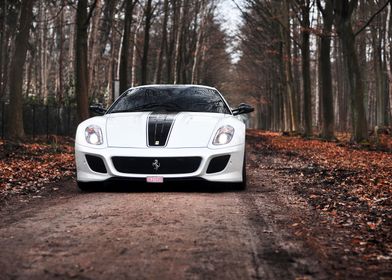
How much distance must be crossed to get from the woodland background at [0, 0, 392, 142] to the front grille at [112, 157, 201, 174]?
1114cm

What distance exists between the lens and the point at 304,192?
6.85m

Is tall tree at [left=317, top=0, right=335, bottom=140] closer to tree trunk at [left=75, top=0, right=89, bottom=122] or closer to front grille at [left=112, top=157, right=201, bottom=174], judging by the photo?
tree trunk at [left=75, top=0, right=89, bottom=122]

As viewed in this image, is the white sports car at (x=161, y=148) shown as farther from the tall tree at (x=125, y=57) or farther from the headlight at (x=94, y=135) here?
the tall tree at (x=125, y=57)

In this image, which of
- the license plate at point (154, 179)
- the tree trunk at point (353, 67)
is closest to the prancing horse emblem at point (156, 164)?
the license plate at point (154, 179)

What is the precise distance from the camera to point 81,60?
16875 millimetres

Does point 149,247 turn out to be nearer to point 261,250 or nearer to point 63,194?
point 261,250

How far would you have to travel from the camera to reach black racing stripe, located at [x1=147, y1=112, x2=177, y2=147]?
632cm

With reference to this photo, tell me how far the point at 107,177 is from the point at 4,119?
569 inches

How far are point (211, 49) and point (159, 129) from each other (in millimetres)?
43319

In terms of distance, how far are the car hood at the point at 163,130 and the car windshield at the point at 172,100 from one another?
63 cm

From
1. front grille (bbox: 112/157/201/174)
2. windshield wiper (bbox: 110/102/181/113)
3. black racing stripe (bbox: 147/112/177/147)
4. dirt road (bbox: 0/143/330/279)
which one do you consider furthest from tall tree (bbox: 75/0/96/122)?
front grille (bbox: 112/157/201/174)

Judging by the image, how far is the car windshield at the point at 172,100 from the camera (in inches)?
297

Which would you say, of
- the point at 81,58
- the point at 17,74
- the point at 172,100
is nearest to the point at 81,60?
the point at 81,58

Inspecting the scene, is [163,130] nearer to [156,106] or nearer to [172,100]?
[156,106]
